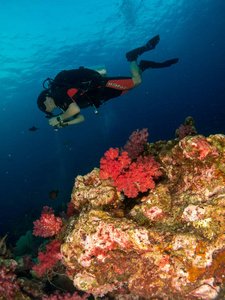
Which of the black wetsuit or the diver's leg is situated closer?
the black wetsuit

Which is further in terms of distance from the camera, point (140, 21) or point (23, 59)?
point (140, 21)

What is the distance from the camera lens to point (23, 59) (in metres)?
27.2

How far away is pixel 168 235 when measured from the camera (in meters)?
2.76

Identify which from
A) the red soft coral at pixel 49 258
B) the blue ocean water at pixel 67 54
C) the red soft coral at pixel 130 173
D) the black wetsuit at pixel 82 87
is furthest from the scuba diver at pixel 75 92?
the blue ocean water at pixel 67 54

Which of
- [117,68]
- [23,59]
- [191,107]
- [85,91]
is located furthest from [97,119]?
[85,91]

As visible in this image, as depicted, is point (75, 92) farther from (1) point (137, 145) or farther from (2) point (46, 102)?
(1) point (137, 145)

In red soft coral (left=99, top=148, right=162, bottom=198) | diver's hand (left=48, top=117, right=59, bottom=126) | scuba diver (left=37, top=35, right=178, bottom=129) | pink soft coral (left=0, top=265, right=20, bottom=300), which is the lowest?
pink soft coral (left=0, top=265, right=20, bottom=300)

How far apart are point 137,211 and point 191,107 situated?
80379 millimetres

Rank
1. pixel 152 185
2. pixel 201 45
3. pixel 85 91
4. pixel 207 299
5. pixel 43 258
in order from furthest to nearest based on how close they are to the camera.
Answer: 1. pixel 201 45
2. pixel 85 91
3. pixel 43 258
4. pixel 152 185
5. pixel 207 299

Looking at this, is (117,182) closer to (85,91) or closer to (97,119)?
(85,91)

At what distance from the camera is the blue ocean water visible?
24406mm

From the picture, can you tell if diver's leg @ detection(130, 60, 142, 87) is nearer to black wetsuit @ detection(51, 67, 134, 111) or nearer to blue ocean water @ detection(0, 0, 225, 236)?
black wetsuit @ detection(51, 67, 134, 111)

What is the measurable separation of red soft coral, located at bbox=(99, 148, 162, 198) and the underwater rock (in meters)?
0.22

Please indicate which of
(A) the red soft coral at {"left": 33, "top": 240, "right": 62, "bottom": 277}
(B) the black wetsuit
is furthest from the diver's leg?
(A) the red soft coral at {"left": 33, "top": 240, "right": 62, "bottom": 277}
